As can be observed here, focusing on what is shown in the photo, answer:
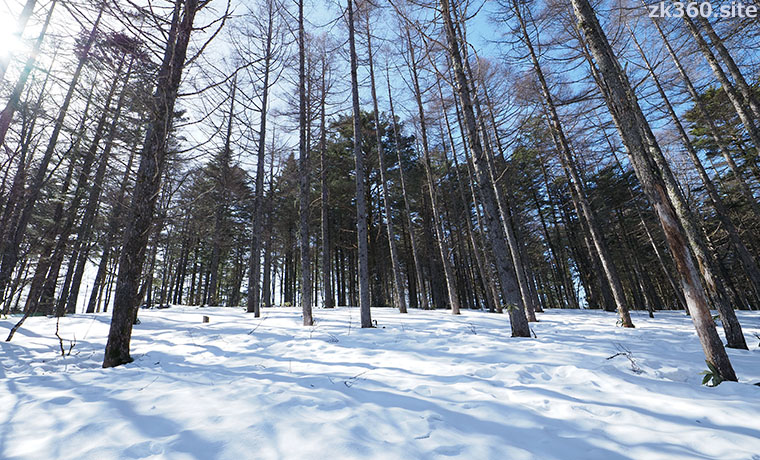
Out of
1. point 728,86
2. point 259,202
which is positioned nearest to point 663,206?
point 728,86

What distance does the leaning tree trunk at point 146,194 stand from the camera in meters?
3.95

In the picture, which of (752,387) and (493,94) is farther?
(493,94)

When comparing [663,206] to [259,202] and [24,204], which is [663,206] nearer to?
[259,202]

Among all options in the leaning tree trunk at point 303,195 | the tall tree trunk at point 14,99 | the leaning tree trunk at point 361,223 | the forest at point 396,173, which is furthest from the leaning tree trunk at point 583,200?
the tall tree trunk at point 14,99

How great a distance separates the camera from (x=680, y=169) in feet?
46.0

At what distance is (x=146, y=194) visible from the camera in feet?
13.9

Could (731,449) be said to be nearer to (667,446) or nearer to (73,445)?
(667,446)

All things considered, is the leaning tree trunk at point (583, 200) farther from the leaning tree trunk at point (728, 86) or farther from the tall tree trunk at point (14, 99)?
the tall tree trunk at point (14, 99)

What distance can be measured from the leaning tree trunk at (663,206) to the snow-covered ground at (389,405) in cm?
39

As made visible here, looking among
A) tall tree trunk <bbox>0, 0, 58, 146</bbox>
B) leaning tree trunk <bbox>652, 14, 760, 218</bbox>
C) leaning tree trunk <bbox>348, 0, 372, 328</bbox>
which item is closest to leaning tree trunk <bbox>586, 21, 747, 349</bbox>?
leaning tree trunk <bbox>348, 0, 372, 328</bbox>

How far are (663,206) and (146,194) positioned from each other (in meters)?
6.92

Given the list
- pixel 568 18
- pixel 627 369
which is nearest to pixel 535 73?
pixel 568 18

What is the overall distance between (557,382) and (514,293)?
8.95ft

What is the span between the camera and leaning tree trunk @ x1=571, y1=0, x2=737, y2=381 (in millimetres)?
3004
